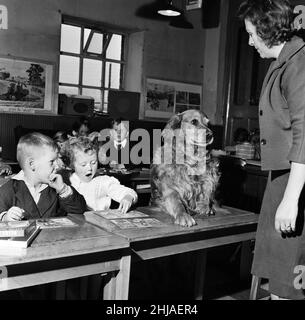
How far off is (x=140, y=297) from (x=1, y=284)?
1.70m

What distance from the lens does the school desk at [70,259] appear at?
1444 millimetres

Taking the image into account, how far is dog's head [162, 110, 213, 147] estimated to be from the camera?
2.29 meters

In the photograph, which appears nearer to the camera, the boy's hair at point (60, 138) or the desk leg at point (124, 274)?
the desk leg at point (124, 274)

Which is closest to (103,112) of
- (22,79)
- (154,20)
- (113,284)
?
(22,79)

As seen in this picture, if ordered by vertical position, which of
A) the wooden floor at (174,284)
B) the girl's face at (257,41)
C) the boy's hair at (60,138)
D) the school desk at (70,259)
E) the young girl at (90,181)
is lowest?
the wooden floor at (174,284)

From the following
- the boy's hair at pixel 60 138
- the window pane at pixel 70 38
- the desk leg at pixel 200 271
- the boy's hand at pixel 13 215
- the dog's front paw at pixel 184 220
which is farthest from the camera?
the window pane at pixel 70 38

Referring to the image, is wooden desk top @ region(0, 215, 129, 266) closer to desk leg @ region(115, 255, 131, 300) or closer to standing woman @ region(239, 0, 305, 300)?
desk leg @ region(115, 255, 131, 300)

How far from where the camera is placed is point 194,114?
237 centimetres

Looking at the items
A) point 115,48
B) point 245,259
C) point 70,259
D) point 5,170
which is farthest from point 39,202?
point 115,48

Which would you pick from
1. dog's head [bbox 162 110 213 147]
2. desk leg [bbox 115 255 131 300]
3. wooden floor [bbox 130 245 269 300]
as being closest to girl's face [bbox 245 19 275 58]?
dog's head [bbox 162 110 213 147]

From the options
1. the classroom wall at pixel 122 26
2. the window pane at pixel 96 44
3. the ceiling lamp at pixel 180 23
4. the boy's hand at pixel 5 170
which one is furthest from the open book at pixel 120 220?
the ceiling lamp at pixel 180 23

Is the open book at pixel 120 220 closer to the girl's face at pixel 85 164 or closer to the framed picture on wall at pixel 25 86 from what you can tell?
the girl's face at pixel 85 164

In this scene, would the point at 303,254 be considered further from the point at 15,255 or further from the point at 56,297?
the point at 56,297

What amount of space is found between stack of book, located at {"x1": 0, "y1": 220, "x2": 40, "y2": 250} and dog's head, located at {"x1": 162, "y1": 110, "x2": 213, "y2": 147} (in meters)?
0.95
